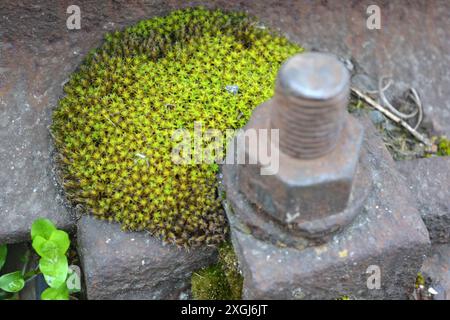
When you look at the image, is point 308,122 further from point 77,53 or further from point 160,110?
point 77,53

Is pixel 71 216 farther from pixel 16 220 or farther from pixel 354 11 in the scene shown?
pixel 354 11

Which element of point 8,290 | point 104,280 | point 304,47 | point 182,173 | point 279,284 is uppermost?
point 304,47

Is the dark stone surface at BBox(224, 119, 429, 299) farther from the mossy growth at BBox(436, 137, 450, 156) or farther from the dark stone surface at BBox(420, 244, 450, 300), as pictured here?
the mossy growth at BBox(436, 137, 450, 156)

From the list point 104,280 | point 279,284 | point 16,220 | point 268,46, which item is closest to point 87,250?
point 104,280

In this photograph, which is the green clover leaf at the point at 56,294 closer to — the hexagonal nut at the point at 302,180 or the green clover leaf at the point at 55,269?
the green clover leaf at the point at 55,269

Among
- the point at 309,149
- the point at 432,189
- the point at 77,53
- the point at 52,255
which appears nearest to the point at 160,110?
the point at 77,53

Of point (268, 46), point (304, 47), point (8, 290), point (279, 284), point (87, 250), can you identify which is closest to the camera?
point (279, 284)
